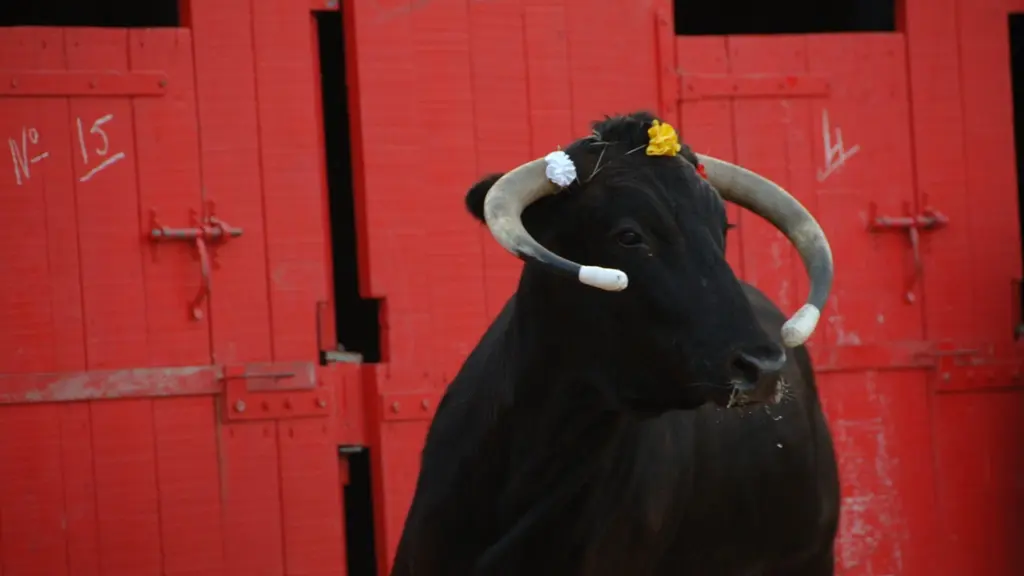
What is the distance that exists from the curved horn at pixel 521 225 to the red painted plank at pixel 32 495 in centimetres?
271

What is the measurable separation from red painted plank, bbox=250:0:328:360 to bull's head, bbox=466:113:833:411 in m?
2.37

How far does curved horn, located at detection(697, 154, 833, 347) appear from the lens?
4574mm

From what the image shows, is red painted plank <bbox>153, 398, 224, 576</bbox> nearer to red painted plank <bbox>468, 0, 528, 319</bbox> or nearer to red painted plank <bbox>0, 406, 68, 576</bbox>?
red painted plank <bbox>0, 406, 68, 576</bbox>

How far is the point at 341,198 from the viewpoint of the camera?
27.7 ft

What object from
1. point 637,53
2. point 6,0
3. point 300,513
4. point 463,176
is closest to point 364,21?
point 463,176

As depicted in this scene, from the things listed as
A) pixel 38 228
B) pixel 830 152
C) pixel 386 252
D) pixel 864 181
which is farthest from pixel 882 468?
pixel 38 228

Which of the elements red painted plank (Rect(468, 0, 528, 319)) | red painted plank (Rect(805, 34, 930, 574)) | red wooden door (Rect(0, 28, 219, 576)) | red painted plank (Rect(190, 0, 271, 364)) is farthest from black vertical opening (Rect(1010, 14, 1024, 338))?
red wooden door (Rect(0, 28, 219, 576))

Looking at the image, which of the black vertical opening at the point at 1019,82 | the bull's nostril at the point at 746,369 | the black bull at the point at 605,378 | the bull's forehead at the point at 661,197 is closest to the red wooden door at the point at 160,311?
the black bull at the point at 605,378

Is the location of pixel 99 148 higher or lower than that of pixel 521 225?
higher

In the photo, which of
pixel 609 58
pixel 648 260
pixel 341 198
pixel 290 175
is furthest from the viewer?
pixel 341 198

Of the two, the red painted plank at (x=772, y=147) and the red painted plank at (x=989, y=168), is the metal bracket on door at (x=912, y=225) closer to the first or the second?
the red painted plank at (x=989, y=168)

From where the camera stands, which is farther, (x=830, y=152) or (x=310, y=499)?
(x=830, y=152)

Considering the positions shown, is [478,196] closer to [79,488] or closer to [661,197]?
[661,197]

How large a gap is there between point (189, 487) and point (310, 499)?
486 millimetres
